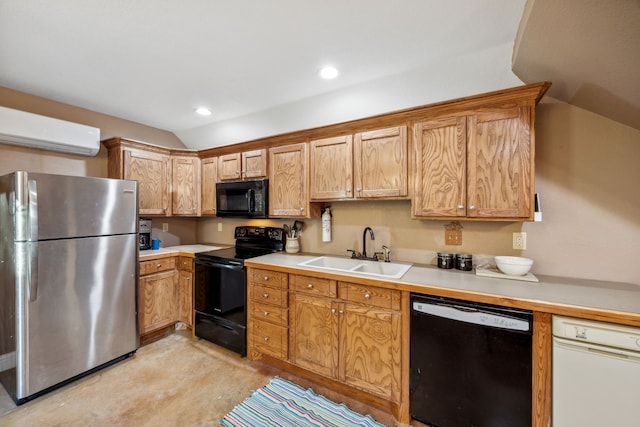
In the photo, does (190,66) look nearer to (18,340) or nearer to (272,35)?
(272,35)

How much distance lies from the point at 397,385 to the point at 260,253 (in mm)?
1780

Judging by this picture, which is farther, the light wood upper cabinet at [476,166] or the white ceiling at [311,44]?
the light wood upper cabinet at [476,166]

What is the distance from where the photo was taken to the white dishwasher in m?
1.16

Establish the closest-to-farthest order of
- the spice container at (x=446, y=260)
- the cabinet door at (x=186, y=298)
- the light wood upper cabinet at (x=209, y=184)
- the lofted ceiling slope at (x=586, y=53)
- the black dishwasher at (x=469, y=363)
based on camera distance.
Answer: the lofted ceiling slope at (x=586, y=53), the black dishwasher at (x=469, y=363), the spice container at (x=446, y=260), the cabinet door at (x=186, y=298), the light wood upper cabinet at (x=209, y=184)

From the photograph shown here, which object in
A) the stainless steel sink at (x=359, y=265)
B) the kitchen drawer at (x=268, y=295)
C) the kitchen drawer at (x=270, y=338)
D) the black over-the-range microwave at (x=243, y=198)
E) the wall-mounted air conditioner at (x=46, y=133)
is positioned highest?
the wall-mounted air conditioner at (x=46, y=133)

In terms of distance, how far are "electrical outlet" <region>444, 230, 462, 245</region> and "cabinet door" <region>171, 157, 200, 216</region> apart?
2910 millimetres

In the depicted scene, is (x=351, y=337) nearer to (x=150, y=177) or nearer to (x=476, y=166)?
(x=476, y=166)

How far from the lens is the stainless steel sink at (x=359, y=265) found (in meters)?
2.08

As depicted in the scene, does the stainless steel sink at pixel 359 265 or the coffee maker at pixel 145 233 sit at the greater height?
the coffee maker at pixel 145 233

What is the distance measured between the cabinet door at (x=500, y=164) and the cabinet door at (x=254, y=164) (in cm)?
193

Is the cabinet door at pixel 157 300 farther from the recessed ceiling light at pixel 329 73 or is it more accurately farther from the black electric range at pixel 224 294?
the recessed ceiling light at pixel 329 73

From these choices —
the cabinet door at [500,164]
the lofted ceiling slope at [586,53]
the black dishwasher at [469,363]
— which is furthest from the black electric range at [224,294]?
the lofted ceiling slope at [586,53]

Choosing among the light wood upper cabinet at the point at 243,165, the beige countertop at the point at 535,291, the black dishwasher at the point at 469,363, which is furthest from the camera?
the light wood upper cabinet at the point at 243,165

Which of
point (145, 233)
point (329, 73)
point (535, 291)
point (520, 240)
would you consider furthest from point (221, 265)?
point (520, 240)
